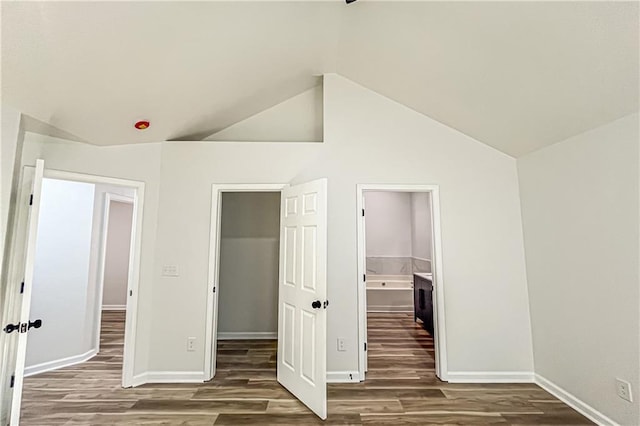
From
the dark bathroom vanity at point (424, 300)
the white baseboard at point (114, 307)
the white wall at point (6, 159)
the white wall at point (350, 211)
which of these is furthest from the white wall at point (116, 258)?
the dark bathroom vanity at point (424, 300)

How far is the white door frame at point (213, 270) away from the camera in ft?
10.2

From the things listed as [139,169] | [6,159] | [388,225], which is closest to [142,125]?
[139,169]

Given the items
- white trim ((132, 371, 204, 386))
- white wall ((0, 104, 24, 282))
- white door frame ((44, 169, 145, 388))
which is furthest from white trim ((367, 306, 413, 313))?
white wall ((0, 104, 24, 282))

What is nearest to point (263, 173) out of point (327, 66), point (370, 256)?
point (327, 66)

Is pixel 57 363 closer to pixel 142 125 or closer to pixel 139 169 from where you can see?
pixel 139 169

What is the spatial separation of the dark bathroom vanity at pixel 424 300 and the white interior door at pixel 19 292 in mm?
4516

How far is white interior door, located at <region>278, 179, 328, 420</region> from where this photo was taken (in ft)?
8.37

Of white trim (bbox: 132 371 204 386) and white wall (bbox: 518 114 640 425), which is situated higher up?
white wall (bbox: 518 114 640 425)

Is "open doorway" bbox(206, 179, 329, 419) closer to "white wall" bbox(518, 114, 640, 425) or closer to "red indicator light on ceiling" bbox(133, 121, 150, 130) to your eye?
"red indicator light on ceiling" bbox(133, 121, 150, 130)

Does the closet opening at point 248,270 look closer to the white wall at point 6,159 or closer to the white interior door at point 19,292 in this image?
the white interior door at point 19,292

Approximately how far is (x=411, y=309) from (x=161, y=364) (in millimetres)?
4787

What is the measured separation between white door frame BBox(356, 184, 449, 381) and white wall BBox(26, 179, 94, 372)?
346 centimetres

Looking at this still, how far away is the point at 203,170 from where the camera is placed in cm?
330

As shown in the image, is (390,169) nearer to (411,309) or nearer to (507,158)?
(507,158)
